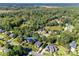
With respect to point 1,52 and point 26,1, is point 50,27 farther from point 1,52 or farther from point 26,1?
point 1,52

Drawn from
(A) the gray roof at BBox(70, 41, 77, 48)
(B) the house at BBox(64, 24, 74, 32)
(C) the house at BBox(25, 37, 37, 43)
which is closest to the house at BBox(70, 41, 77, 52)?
(A) the gray roof at BBox(70, 41, 77, 48)

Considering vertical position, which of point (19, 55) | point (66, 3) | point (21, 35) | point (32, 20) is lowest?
point (19, 55)

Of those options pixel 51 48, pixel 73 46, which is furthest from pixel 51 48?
pixel 73 46

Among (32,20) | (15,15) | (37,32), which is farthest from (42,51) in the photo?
(15,15)

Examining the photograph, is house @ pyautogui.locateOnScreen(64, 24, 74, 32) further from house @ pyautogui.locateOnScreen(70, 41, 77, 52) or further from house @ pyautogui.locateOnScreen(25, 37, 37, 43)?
house @ pyautogui.locateOnScreen(25, 37, 37, 43)

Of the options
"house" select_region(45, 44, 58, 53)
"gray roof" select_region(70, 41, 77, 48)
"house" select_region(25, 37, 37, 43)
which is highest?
"house" select_region(25, 37, 37, 43)

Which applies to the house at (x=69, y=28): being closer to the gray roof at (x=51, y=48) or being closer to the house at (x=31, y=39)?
the gray roof at (x=51, y=48)

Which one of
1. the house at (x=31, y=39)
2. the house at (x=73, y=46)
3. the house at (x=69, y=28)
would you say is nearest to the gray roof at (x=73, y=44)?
the house at (x=73, y=46)

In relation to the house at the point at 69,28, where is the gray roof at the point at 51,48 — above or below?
below
